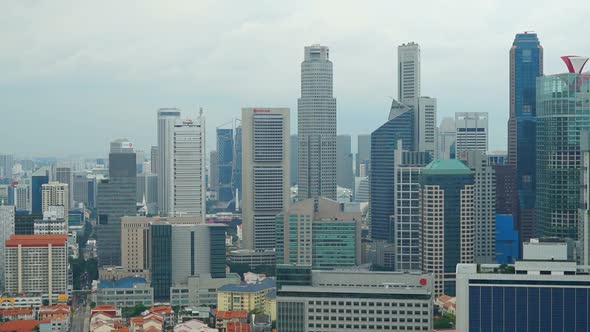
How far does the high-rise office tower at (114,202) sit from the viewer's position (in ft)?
96.9

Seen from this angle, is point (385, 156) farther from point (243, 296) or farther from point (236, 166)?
point (236, 166)

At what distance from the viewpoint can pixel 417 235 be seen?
→ 25.9m

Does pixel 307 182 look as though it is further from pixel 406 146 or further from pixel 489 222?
pixel 489 222

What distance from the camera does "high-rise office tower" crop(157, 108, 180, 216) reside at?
1389 inches

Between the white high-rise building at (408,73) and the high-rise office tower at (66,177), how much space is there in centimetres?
1157

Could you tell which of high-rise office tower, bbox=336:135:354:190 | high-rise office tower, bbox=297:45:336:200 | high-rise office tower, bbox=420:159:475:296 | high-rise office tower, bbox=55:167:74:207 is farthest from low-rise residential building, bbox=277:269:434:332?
high-rise office tower, bbox=336:135:354:190

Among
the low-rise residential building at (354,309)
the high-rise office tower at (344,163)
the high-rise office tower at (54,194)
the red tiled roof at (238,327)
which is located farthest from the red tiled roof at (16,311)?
the high-rise office tower at (344,163)

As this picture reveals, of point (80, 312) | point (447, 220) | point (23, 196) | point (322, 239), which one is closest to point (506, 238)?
point (447, 220)

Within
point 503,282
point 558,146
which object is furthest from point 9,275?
point 503,282

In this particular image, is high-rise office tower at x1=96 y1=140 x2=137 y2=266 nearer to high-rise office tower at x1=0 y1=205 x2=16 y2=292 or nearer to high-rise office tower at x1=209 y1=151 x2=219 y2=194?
high-rise office tower at x1=0 y1=205 x2=16 y2=292

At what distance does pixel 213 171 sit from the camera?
163ft

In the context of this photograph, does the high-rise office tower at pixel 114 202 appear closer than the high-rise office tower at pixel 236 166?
Yes

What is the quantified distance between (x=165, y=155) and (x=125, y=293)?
15171 millimetres

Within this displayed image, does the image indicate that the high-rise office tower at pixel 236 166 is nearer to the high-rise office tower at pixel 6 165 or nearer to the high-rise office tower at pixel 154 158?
the high-rise office tower at pixel 154 158
